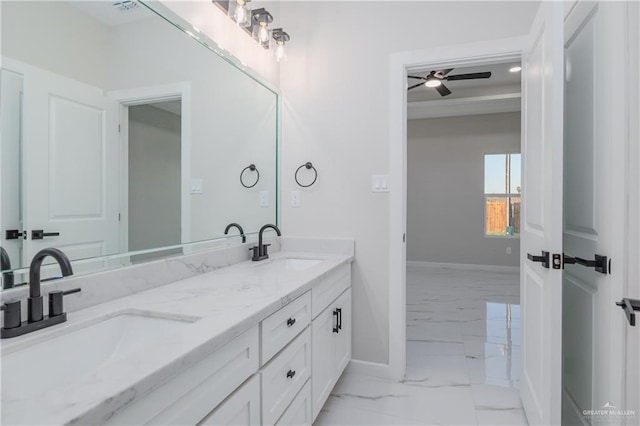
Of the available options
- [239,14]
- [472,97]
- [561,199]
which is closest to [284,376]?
[561,199]

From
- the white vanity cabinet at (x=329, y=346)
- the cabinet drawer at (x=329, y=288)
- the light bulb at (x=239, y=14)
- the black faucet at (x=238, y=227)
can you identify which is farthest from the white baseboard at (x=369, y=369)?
the light bulb at (x=239, y=14)

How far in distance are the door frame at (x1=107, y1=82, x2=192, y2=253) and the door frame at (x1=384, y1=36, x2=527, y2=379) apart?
1200 mm

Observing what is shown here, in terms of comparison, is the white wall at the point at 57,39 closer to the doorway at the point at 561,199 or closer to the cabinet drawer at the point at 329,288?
the cabinet drawer at the point at 329,288

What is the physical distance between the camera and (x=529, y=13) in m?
1.98

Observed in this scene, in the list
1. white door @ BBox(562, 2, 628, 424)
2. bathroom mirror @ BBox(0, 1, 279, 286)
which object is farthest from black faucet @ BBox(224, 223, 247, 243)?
white door @ BBox(562, 2, 628, 424)

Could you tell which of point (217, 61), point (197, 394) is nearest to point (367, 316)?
point (197, 394)

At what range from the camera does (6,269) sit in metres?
0.97

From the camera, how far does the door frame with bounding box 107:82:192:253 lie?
1.33 metres

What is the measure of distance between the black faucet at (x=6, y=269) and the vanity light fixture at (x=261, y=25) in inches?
68.6

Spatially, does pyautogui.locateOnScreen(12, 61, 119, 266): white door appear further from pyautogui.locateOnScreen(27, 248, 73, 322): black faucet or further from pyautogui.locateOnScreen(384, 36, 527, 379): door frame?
pyautogui.locateOnScreen(384, 36, 527, 379): door frame

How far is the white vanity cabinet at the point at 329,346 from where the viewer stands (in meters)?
1.64

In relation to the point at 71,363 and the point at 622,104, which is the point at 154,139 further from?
the point at 622,104

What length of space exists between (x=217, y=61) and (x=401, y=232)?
147 cm

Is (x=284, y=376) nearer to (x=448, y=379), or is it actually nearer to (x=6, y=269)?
(x=6, y=269)
